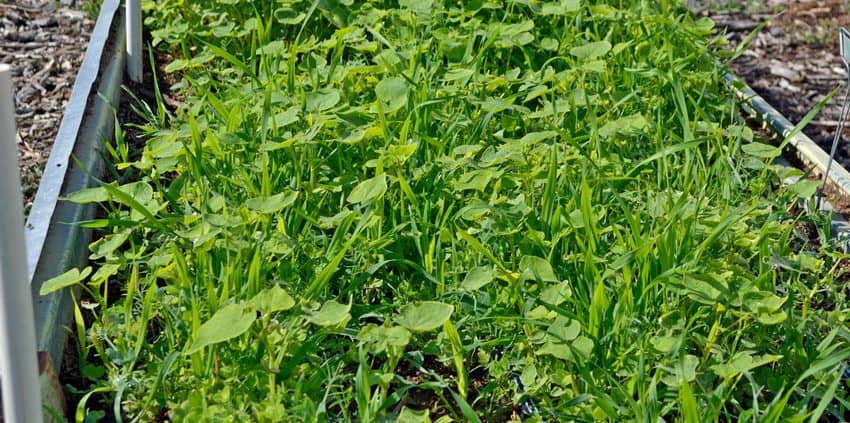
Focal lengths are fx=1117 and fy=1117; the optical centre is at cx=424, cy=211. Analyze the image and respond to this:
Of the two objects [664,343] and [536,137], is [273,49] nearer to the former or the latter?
[536,137]

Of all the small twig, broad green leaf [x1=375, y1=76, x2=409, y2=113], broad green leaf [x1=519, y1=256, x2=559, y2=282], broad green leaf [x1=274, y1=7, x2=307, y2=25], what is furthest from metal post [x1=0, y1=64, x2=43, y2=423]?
the small twig

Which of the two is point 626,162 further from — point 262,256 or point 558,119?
point 262,256

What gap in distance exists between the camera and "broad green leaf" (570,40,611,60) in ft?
11.4

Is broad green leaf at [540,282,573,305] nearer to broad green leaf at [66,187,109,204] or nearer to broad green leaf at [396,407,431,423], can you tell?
broad green leaf at [396,407,431,423]

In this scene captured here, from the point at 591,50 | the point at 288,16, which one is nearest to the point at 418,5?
the point at 288,16

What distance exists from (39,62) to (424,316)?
7.89 feet

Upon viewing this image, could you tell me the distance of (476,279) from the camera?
2488mm

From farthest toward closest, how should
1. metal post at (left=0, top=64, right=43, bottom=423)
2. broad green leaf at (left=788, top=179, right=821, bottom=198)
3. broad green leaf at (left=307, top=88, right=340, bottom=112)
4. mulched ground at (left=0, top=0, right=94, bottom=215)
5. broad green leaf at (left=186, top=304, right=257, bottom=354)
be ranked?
mulched ground at (left=0, top=0, right=94, bottom=215), broad green leaf at (left=307, top=88, right=340, bottom=112), broad green leaf at (left=788, top=179, right=821, bottom=198), broad green leaf at (left=186, top=304, right=257, bottom=354), metal post at (left=0, top=64, right=43, bottom=423)

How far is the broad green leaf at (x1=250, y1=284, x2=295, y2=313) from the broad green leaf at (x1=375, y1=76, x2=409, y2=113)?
1003 mm

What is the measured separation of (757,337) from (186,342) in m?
1.25

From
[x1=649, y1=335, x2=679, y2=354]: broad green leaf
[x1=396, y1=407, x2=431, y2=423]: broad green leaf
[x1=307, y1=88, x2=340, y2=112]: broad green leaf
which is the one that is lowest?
[x1=396, y1=407, x2=431, y2=423]: broad green leaf

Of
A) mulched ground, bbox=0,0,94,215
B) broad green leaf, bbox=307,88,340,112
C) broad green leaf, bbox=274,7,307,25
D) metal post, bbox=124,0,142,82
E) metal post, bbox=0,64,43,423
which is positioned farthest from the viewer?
broad green leaf, bbox=274,7,307,25

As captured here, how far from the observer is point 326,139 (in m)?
3.11

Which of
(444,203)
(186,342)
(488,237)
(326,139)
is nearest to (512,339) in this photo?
(488,237)
